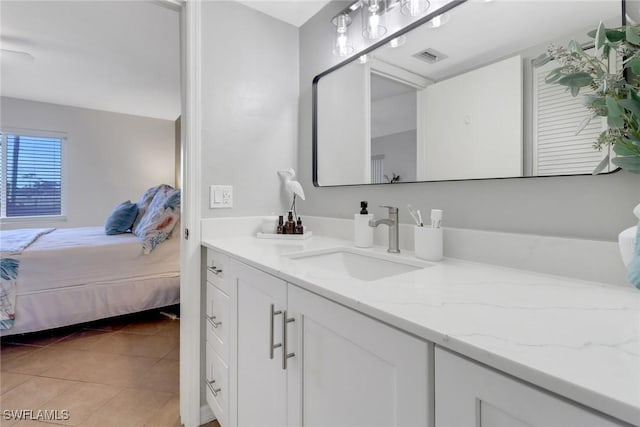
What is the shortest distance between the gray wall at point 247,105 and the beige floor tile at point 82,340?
5.69ft

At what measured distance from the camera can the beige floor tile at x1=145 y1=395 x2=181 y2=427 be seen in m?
1.50

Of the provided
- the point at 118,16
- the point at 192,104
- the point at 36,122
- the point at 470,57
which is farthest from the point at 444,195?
the point at 36,122

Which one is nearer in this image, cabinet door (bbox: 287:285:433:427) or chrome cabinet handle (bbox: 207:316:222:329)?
cabinet door (bbox: 287:285:433:427)

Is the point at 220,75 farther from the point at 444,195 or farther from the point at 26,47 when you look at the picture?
the point at 26,47

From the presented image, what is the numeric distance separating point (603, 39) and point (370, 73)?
934 millimetres

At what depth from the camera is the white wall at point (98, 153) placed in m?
4.21

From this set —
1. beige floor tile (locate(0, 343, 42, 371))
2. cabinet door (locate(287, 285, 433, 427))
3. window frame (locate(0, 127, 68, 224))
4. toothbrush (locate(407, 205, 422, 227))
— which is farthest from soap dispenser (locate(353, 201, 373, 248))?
window frame (locate(0, 127, 68, 224))

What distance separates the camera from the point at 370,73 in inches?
55.9

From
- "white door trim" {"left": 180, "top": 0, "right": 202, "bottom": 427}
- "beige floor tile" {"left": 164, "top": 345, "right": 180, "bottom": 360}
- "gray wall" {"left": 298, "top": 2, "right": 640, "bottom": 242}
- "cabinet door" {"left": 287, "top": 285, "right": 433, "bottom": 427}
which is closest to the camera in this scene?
"cabinet door" {"left": 287, "top": 285, "right": 433, "bottom": 427}

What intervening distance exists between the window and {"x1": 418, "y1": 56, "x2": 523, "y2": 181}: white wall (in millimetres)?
5341

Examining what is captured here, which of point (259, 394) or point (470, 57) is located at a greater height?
point (470, 57)

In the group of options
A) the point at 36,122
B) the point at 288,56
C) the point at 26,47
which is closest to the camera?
the point at 288,56

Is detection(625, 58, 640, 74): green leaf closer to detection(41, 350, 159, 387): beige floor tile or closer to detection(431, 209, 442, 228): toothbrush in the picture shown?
detection(431, 209, 442, 228): toothbrush

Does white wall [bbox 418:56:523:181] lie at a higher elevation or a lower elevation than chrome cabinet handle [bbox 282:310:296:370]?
higher
